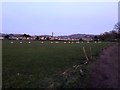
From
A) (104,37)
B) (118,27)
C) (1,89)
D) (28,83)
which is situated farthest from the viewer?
(104,37)

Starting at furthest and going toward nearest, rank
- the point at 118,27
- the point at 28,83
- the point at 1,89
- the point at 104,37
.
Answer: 1. the point at 104,37
2. the point at 118,27
3. the point at 28,83
4. the point at 1,89

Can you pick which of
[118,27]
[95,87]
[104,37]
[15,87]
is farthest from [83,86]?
[104,37]

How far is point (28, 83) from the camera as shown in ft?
44.1

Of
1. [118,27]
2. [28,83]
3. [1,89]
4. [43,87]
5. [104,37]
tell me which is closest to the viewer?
[1,89]

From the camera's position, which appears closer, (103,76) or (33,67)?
(103,76)

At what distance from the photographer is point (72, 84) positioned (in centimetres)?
1375

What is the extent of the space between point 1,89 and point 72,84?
11.5 ft

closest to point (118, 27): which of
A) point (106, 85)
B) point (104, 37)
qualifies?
point (104, 37)

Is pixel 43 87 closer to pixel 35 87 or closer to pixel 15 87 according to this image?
pixel 35 87

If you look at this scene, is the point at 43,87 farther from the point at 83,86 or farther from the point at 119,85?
the point at 119,85

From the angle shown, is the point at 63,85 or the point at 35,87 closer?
the point at 35,87

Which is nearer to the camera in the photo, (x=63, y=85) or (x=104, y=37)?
(x=63, y=85)

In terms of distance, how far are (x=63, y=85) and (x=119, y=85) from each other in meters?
2.52

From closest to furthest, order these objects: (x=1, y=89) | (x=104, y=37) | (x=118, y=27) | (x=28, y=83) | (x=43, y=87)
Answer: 1. (x=1, y=89)
2. (x=43, y=87)
3. (x=28, y=83)
4. (x=118, y=27)
5. (x=104, y=37)
